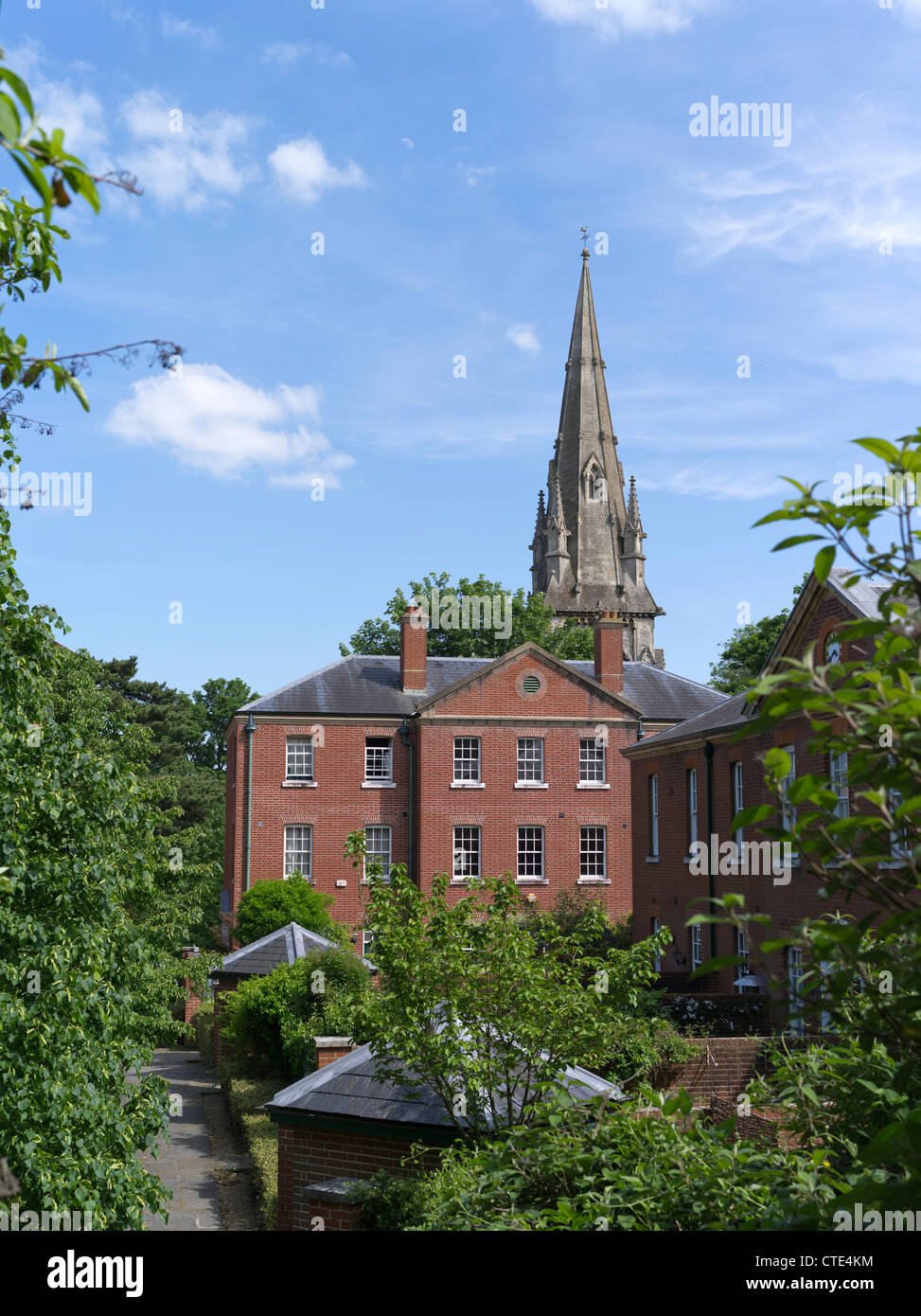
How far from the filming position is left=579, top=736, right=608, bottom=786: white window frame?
39.8m

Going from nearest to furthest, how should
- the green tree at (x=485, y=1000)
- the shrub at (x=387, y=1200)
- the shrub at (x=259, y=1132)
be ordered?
the green tree at (x=485, y=1000)
the shrub at (x=387, y=1200)
the shrub at (x=259, y=1132)

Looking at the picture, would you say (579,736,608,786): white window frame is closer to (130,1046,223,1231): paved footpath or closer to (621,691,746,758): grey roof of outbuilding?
(621,691,746,758): grey roof of outbuilding

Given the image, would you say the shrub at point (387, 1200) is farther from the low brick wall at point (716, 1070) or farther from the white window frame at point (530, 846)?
the white window frame at point (530, 846)

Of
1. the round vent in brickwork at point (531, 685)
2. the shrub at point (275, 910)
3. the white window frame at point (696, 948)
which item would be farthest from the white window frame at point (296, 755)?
the white window frame at point (696, 948)

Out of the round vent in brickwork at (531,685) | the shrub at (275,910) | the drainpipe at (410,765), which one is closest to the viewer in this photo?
the shrub at (275,910)

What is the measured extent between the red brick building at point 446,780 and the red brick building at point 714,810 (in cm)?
772

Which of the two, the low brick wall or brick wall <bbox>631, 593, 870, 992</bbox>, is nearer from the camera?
the low brick wall

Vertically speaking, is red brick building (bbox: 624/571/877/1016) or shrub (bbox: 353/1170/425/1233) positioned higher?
red brick building (bbox: 624/571/877/1016)

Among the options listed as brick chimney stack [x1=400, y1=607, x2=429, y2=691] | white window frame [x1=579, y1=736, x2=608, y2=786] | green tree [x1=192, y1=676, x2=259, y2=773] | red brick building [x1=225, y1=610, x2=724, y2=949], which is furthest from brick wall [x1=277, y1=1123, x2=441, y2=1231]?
green tree [x1=192, y1=676, x2=259, y2=773]

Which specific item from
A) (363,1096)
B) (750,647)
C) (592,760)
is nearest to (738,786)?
(592,760)

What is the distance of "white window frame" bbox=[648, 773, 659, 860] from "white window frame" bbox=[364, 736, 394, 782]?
468 inches

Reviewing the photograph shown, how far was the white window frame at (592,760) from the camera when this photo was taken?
39.8 meters

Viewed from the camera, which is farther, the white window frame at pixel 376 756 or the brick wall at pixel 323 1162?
the white window frame at pixel 376 756

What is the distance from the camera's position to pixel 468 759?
39.3 meters
